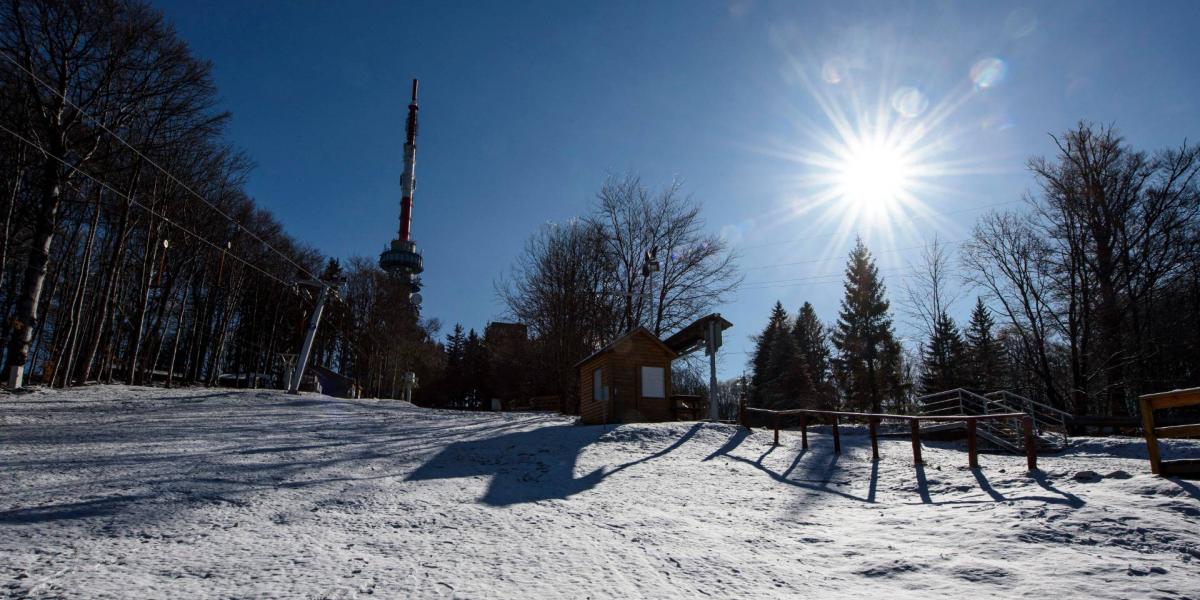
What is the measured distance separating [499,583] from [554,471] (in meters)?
5.31

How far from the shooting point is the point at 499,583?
3744 millimetres

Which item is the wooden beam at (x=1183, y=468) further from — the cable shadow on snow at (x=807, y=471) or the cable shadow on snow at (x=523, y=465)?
the cable shadow on snow at (x=523, y=465)

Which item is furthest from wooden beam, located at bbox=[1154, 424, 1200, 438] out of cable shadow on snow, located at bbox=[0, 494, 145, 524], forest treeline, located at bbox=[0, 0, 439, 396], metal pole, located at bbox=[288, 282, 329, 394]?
metal pole, located at bbox=[288, 282, 329, 394]

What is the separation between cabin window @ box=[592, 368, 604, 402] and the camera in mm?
18686

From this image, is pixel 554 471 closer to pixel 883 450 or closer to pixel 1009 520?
pixel 1009 520

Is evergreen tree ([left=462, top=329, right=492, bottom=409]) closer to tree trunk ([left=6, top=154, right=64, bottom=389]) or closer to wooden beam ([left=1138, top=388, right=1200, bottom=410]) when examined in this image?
tree trunk ([left=6, top=154, right=64, bottom=389])

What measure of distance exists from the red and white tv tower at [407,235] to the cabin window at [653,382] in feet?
123

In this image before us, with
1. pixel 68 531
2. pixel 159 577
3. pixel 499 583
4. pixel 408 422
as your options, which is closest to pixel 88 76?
pixel 408 422

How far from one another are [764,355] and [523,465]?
141 ft

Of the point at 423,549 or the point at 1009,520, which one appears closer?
the point at 423,549

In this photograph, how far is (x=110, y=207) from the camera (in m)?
19.9

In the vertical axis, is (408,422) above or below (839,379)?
below

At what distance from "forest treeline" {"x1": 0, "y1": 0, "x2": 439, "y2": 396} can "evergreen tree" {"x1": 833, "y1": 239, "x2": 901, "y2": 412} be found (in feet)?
110

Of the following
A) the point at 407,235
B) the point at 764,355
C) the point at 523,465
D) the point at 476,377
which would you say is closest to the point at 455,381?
the point at 476,377
